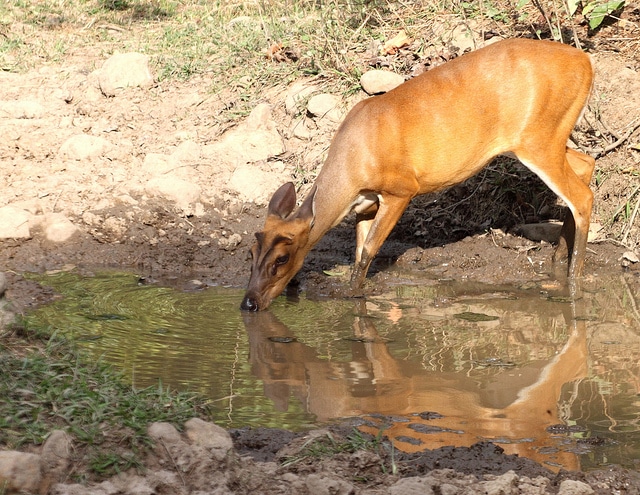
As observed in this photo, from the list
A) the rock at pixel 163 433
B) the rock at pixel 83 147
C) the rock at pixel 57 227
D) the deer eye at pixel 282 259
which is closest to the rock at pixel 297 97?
the rock at pixel 83 147

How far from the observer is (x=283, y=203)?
26.9 ft

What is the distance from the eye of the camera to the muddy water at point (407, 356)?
5.18 metres

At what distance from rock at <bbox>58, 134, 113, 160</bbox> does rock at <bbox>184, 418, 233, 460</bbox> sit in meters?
6.40

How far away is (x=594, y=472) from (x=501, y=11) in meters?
7.86

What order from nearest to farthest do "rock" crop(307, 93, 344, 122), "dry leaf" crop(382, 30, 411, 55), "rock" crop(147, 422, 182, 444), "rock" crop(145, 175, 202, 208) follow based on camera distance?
"rock" crop(147, 422, 182, 444) < "rock" crop(145, 175, 202, 208) < "rock" crop(307, 93, 344, 122) < "dry leaf" crop(382, 30, 411, 55)

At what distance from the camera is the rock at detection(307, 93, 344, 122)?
1061cm

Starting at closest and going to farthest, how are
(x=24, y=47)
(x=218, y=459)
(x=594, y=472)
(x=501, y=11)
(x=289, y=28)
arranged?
(x=218, y=459) < (x=594, y=472) < (x=501, y=11) < (x=289, y=28) < (x=24, y=47)

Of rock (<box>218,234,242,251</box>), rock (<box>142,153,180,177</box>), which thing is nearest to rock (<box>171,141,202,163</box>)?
rock (<box>142,153,180,177</box>)

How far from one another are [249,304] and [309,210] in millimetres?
996

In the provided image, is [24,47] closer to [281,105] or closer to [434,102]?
[281,105]

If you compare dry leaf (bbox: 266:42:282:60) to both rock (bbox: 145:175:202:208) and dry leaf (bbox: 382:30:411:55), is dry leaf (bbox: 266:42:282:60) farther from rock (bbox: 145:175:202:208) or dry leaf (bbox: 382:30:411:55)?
rock (bbox: 145:175:202:208)

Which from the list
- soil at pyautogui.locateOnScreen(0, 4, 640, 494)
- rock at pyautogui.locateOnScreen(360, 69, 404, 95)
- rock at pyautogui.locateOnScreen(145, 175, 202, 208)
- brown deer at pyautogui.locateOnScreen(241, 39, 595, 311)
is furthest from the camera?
rock at pyautogui.locateOnScreen(360, 69, 404, 95)

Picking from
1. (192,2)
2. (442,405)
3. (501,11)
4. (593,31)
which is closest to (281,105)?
(501,11)

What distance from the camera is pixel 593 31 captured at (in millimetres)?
10922
